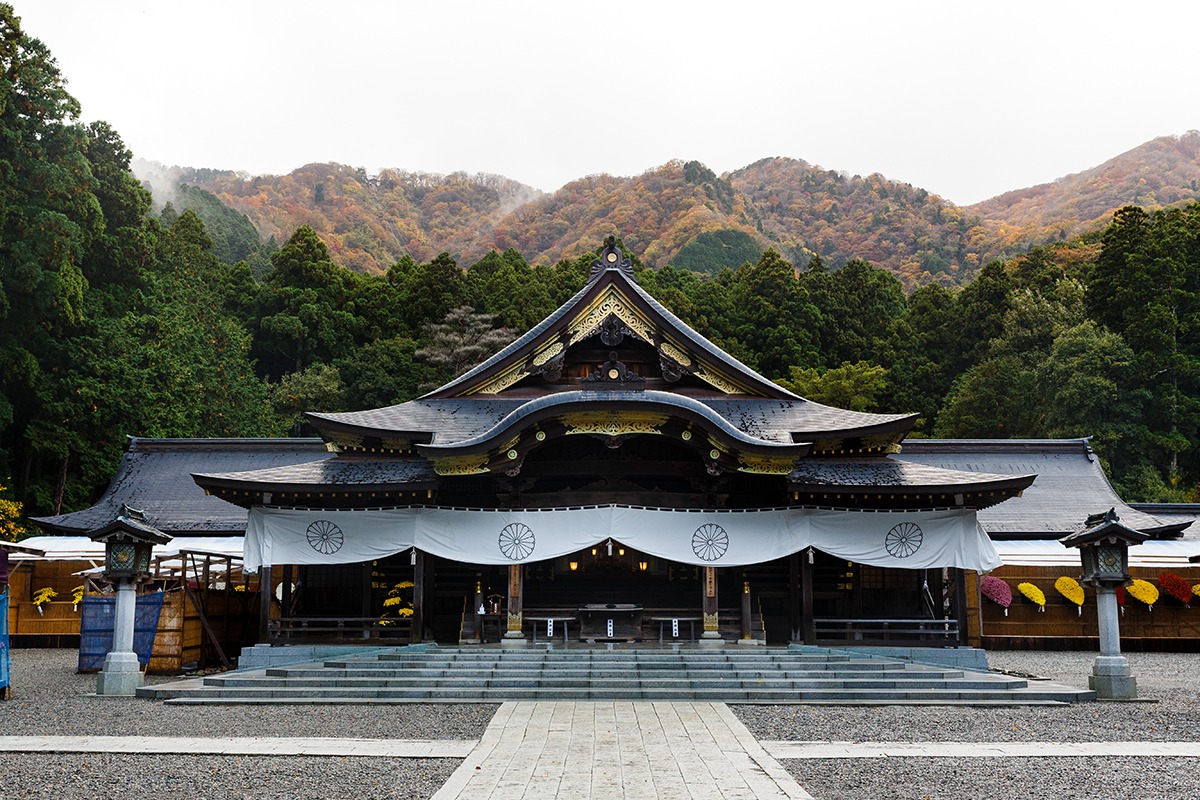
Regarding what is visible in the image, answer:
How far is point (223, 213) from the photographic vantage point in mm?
79562

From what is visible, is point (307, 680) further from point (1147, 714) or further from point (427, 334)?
point (427, 334)

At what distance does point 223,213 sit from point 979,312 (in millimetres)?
58795

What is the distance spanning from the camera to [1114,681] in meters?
13.0

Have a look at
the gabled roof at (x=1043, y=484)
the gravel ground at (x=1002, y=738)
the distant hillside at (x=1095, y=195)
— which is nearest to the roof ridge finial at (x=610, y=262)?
the gabled roof at (x=1043, y=484)

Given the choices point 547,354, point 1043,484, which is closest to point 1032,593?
Result: point 1043,484

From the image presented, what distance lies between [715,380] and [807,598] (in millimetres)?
4768

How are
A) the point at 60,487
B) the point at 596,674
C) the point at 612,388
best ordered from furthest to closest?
the point at 60,487 → the point at 612,388 → the point at 596,674

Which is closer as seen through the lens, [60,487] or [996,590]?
[996,590]

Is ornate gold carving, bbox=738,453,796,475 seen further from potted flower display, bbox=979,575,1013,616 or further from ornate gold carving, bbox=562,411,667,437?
potted flower display, bbox=979,575,1013,616

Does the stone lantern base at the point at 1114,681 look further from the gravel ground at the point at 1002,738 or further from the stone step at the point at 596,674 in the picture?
the stone step at the point at 596,674

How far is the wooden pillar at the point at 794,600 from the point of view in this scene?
1745cm

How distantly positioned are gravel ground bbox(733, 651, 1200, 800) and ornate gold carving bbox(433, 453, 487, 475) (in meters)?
6.66

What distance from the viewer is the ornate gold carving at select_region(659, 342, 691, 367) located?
19516mm

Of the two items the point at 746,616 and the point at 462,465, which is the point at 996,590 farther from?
the point at 462,465
